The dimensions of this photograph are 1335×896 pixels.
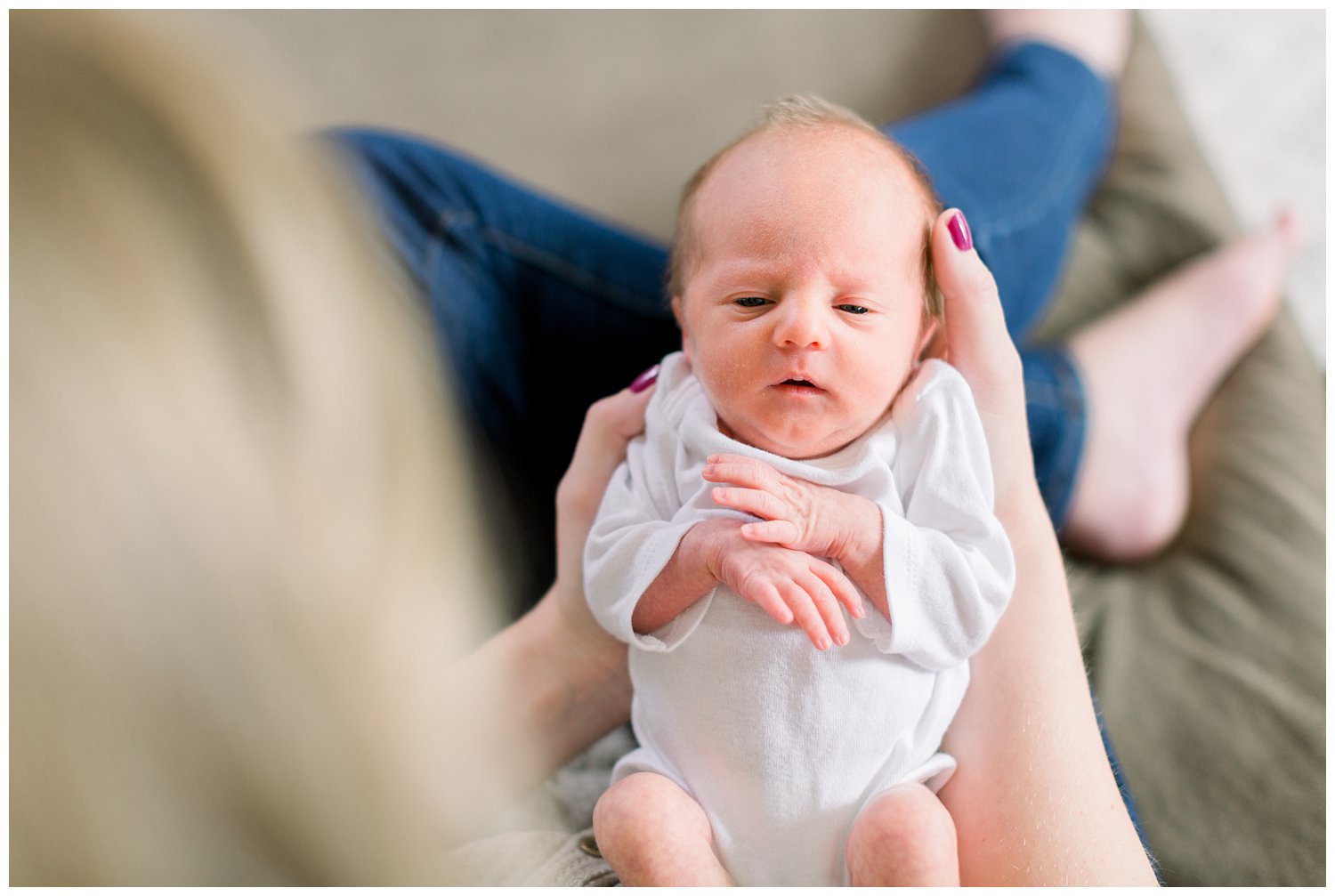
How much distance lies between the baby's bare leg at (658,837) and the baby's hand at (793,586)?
93 mm

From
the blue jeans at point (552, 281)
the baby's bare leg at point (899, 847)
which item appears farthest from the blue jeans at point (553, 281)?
the baby's bare leg at point (899, 847)

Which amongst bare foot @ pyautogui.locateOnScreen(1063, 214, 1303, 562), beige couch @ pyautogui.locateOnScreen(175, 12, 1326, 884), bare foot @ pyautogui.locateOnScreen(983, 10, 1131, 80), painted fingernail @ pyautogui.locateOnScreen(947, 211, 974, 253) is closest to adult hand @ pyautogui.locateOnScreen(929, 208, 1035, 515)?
painted fingernail @ pyautogui.locateOnScreen(947, 211, 974, 253)

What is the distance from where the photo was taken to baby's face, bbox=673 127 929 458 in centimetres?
39

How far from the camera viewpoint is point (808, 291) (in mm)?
394

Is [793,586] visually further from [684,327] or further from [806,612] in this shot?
[684,327]

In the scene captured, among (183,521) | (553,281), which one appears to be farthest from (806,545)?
(553,281)

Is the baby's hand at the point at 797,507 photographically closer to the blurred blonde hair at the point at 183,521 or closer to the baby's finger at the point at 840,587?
the baby's finger at the point at 840,587

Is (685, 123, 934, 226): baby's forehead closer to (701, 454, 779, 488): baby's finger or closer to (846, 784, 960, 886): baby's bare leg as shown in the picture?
(701, 454, 779, 488): baby's finger

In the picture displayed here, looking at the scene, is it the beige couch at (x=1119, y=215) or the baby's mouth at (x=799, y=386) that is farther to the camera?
the beige couch at (x=1119, y=215)

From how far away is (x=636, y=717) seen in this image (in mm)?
449

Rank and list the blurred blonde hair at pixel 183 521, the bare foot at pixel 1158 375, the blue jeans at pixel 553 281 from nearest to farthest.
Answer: the blurred blonde hair at pixel 183 521 < the blue jeans at pixel 553 281 < the bare foot at pixel 1158 375

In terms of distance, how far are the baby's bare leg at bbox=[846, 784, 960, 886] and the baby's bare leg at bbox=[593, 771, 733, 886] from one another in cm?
6

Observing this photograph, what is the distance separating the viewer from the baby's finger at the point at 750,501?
37 cm

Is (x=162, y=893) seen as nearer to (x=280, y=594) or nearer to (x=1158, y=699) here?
(x=280, y=594)
